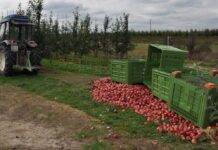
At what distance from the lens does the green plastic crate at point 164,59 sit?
12063 mm

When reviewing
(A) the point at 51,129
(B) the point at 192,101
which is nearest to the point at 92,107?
(A) the point at 51,129

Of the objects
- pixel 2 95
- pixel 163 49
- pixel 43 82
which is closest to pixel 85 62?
pixel 43 82

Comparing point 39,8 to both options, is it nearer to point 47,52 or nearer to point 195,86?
point 47,52

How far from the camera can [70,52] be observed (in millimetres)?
27828

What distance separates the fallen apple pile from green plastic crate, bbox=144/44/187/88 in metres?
0.64

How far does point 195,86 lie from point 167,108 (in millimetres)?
1457

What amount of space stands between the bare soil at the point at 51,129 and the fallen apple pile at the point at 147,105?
27.5 inches

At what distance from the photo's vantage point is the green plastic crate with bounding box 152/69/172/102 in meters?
10.5

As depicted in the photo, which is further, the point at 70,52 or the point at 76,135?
the point at 70,52

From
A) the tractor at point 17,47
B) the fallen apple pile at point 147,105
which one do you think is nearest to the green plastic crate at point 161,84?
the fallen apple pile at point 147,105

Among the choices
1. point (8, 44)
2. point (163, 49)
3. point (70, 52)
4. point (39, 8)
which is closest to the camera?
point (163, 49)

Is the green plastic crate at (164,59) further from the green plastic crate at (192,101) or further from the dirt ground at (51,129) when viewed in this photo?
the dirt ground at (51,129)

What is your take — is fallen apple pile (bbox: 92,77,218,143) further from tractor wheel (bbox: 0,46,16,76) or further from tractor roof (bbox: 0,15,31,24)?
tractor roof (bbox: 0,15,31,24)

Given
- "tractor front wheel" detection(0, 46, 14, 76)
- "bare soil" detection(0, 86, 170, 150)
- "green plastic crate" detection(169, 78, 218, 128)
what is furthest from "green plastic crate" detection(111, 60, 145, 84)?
"tractor front wheel" detection(0, 46, 14, 76)
